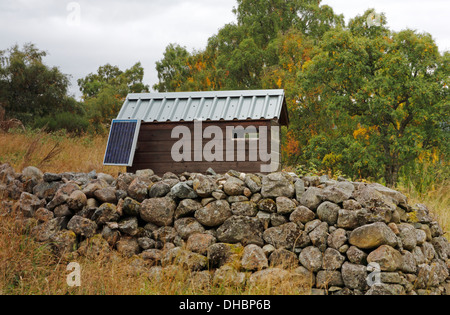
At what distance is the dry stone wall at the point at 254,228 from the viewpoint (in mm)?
5910

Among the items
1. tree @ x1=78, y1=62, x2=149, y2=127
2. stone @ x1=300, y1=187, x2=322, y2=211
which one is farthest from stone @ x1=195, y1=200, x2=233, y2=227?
tree @ x1=78, y1=62, x2=149, y2=127

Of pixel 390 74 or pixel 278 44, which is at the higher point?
pixel 278 44

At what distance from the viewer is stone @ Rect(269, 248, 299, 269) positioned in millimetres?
6027

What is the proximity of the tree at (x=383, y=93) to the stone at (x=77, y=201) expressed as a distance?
10.1 meters

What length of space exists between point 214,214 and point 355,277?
7.55 feet

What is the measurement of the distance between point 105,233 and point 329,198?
11.9 feet

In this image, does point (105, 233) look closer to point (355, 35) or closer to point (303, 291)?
point (303, 291)

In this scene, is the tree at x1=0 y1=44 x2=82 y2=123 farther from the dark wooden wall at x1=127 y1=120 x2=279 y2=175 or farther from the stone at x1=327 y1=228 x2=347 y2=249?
the stone at x1=327 y1=228 x2=347 y2=249

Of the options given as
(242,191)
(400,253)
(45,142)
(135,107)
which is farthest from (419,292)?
(45,142)

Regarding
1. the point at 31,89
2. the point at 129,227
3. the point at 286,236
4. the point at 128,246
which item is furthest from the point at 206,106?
the point at 31,89

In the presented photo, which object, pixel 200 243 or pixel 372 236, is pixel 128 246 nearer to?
pixel 200 243

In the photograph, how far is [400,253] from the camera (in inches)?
240

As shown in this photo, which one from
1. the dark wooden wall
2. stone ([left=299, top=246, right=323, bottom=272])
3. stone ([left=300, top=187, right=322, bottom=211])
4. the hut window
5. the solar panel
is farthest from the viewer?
the dark wooden wall

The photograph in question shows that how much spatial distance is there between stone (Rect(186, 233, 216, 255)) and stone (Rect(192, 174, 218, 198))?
68 centimetres
